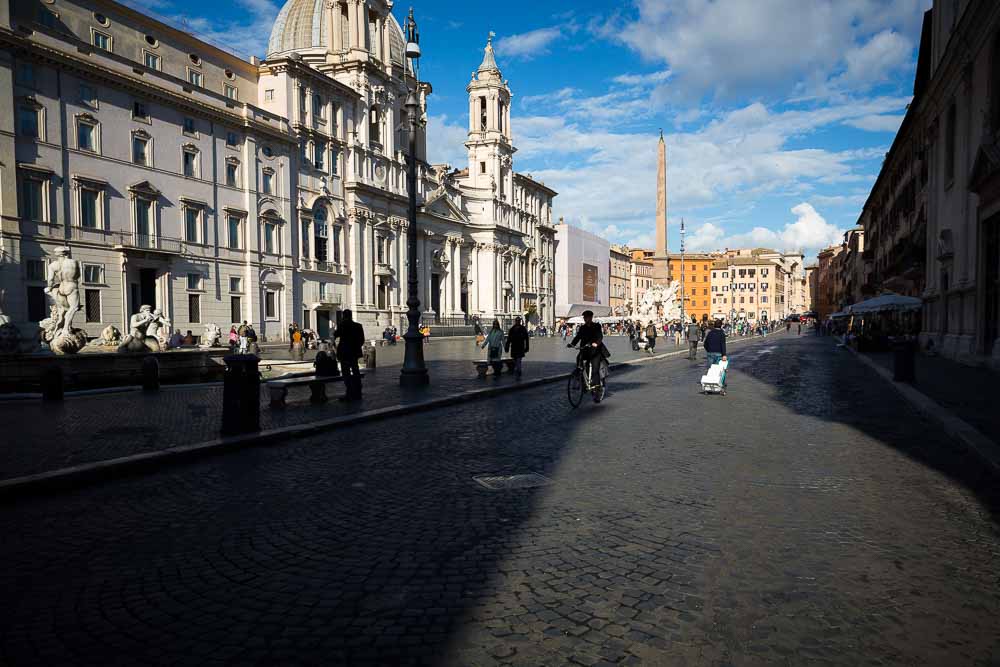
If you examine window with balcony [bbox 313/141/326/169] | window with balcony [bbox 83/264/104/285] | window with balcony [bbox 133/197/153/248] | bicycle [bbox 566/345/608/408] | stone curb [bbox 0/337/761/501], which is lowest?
stone curb [bbox 0/337/761/501]

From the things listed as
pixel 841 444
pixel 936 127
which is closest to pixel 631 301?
pixel 936 127

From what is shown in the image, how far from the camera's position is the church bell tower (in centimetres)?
7412

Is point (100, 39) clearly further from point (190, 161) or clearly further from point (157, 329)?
point (157, 329)

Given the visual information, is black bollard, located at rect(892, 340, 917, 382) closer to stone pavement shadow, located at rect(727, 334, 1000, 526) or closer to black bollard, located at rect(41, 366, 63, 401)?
stone pavement shadow, located at rect(727, 334, 1000, 526)

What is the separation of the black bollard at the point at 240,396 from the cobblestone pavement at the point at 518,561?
32.8 inches

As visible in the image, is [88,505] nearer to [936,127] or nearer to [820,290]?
[936,127]

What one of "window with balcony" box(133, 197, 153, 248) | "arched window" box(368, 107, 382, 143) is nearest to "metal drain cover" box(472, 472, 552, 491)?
"window with balcony" box(133, 197, 153, 248)

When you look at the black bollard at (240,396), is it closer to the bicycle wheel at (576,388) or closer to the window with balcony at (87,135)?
the bicycle wheel at (576,388)

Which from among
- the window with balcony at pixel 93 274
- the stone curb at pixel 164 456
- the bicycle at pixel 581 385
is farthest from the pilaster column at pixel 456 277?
the stone curb at pixel 164 456

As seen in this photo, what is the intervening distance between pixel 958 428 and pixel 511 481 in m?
5.95

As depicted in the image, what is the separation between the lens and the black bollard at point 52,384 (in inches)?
469

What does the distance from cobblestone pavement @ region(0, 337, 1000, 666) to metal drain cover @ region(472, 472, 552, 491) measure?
0.41 feet

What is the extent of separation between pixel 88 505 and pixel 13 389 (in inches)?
448

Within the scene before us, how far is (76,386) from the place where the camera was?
1510 centimetres
